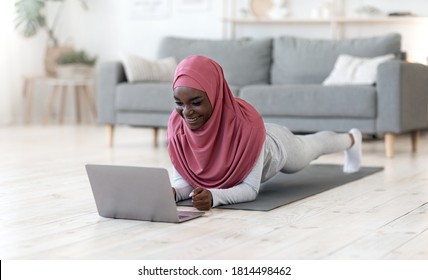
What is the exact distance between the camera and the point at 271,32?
23.8ft

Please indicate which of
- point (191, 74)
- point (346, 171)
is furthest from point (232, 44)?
point (191, 74)

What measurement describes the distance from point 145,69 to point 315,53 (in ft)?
4.17

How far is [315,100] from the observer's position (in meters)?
5.23

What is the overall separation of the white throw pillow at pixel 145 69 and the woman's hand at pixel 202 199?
305 centimetres

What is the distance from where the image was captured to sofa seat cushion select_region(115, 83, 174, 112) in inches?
221

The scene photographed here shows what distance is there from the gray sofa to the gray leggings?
1232 millimetres

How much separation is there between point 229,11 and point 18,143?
2455 mm

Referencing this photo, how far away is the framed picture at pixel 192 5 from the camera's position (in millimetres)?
7520

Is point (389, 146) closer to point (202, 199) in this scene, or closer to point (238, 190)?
point (238, 190)

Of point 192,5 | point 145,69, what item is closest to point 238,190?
point 145,69

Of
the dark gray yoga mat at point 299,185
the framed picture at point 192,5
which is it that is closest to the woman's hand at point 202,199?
the dark gray yoga mat at point 299,185

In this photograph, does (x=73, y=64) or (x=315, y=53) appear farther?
(x=73, y=64)

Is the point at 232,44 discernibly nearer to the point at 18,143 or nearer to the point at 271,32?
the point at 271,32

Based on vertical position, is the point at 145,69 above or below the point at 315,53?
below
